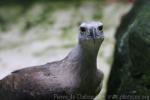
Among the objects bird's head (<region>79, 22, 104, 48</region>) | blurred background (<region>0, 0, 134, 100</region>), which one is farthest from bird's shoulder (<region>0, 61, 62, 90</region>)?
blurred background (<region>0, 0, 134, 100</region>)

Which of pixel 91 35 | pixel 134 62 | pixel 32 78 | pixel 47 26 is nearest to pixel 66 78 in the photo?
pixel 32 78

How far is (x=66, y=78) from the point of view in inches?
187

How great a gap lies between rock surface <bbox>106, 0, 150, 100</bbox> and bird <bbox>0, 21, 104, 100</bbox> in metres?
0.52

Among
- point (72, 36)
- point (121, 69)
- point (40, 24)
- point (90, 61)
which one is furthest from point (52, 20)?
point (90, 61)

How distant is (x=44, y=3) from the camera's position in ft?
32.4

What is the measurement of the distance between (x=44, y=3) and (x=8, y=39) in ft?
4.89

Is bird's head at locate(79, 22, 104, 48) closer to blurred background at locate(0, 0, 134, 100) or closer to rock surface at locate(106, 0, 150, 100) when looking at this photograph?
rock surface at locate(106, 0, 150, 100)

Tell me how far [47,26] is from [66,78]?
443cm

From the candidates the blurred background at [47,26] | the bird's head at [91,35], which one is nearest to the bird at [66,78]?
the bird's head at [91,35]

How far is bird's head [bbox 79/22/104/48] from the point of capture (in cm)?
455

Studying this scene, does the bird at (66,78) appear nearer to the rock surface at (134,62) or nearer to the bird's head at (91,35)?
the bird's head at (91,35)

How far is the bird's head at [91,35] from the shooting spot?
4.55m

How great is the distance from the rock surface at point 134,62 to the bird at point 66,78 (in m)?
0.52

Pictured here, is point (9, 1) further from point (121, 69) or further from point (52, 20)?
point (121, 69)
